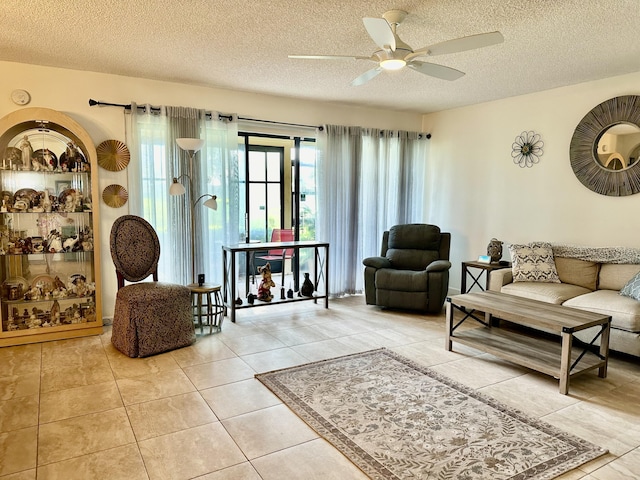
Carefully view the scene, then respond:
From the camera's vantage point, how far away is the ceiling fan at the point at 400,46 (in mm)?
2391

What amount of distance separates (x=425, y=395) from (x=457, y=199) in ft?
11.6

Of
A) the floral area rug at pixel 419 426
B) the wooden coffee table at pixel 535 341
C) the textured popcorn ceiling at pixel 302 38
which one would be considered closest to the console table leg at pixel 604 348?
the wooden coffee table at pixel 535 341

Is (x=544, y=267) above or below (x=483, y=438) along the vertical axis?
above

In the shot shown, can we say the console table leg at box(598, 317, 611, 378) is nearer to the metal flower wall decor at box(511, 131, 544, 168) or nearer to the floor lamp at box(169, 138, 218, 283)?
the metal flower wall decor at box(511, 131, 544, 168)

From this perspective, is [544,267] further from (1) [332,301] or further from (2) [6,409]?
(2) [6,409]

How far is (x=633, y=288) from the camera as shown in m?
3.62

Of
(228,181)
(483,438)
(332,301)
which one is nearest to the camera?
(483,438)

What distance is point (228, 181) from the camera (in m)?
4.74

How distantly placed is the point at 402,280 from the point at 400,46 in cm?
271

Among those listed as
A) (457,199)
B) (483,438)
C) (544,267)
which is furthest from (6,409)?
(457,199)

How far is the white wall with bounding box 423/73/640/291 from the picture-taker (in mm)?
4258

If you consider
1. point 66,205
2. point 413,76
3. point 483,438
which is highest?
point 413,76

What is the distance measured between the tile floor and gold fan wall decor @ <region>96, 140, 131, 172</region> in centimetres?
166

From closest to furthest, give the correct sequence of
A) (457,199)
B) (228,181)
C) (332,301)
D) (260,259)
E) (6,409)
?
(6,409), (228,181), (332,301), (457,199), (260,259)
